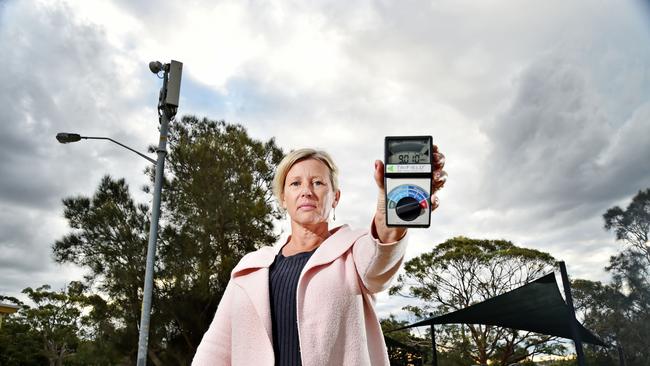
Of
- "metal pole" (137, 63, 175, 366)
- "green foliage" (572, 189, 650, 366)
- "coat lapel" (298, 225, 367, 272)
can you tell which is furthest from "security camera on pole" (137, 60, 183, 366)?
"green foliage" (572, 189, 650, 366)

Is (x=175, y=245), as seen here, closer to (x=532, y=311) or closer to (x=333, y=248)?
(x=532, y=311)

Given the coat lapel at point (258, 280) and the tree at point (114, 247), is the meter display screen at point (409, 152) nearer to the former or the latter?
the coat lapel at point (258, 280)

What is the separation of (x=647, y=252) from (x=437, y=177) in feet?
52.6

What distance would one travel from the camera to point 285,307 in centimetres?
123

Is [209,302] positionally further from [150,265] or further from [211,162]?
[150,265]

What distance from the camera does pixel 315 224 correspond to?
1.36 m

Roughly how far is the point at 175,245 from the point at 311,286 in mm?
12256

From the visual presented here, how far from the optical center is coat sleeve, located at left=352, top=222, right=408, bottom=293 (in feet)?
3.33

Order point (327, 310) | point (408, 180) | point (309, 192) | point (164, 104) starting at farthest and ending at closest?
1. point (164, 104)
2. point (309, 192)
3. point (327, 310)
4. point (408, 180)

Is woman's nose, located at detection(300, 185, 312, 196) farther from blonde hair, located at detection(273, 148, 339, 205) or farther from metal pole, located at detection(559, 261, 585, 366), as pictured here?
metal pole, located at detection(559, 261, 585, 366)

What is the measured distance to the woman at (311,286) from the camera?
42.9 inches

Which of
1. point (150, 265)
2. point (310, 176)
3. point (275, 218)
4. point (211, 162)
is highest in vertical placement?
point (211, 162)

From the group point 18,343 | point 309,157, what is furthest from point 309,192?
point 18,343

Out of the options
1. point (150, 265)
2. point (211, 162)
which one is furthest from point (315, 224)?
point (211, 162)
